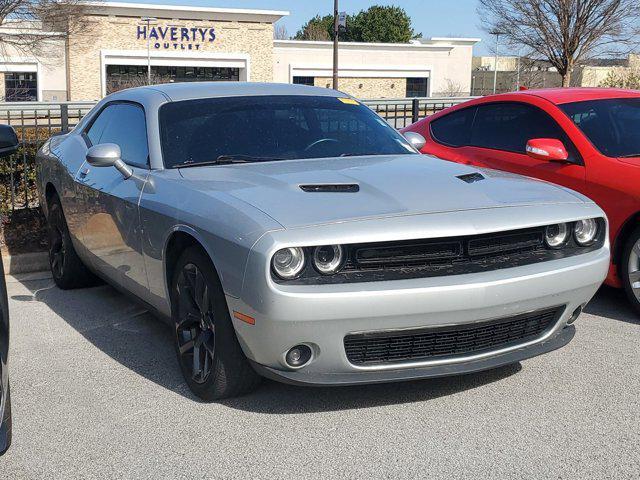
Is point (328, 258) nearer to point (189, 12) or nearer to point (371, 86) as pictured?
point (189, 12)

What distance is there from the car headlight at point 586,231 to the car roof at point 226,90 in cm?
198

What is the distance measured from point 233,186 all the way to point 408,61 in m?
65.1

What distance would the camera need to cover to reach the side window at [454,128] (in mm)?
6879

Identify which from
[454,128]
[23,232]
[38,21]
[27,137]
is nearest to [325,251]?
[454,128]

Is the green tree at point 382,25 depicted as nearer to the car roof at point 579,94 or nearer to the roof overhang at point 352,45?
the roof overhang at point 352,45

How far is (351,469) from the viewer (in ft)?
10.5

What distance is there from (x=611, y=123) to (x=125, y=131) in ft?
11.4

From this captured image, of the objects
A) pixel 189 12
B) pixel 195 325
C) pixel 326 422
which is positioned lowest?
pixel 326 422

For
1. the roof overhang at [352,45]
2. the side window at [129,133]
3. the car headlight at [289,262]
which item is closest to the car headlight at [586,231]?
the car headlight at [289,262]

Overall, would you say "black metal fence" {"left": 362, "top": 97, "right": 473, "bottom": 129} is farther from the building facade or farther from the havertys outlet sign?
the havertys outlet sign

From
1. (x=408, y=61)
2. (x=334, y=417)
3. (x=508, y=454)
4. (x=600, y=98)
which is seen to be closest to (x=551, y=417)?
(x=508, y=454)

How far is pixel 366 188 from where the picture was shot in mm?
3816

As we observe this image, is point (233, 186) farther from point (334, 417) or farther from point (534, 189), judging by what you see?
point (534, 189)

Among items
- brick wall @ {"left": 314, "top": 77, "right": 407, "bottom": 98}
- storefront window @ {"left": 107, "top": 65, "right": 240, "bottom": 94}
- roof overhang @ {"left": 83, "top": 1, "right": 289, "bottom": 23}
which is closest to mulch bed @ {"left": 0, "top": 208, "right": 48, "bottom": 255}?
storefront window @ {"left": 107, "top": 65, "right": 240, "bottom": 94}
